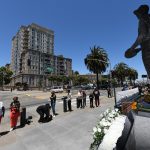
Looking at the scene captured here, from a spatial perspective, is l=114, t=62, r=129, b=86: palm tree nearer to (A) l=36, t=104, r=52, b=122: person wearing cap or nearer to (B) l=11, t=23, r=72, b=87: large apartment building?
(B) l=11, t=23, r=72, b=87: large apartment building

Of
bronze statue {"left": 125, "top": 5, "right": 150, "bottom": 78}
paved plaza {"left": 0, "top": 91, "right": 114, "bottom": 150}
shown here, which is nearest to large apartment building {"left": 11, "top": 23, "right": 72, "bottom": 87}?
paved plaza {"left": 0, "top": 91, "right": 114, "bottom": 150}

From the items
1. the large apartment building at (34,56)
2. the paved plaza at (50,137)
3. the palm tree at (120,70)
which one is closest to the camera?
the paved plaza at (50,137)

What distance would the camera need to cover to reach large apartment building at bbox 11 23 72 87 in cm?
11732

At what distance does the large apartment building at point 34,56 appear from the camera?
11732 centimetres

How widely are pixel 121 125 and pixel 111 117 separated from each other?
102 centimetres

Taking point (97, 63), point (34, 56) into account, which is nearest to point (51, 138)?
point (97, 63)

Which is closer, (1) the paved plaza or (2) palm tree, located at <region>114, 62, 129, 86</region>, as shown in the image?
(1) the paved plaza

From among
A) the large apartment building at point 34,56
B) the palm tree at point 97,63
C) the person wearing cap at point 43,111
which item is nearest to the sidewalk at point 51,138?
the person wearing cap at point 43,111

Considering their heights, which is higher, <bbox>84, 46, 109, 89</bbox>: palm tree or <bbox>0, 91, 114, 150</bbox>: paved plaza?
<bbox>84, 46, 109, 89</bbox>: palm tree

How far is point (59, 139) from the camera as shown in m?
8.12

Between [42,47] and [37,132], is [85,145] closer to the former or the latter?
[37,132]

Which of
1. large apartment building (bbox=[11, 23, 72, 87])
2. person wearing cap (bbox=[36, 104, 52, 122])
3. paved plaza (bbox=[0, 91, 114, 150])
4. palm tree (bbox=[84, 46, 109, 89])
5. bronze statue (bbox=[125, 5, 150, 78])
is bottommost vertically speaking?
paved plaza (bbox=[0, 91, 114, 150])

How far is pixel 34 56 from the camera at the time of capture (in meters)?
121

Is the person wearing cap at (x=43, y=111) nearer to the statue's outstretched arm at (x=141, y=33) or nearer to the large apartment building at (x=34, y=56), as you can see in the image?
the statue's outstretched arm at (x=141, y=33)
